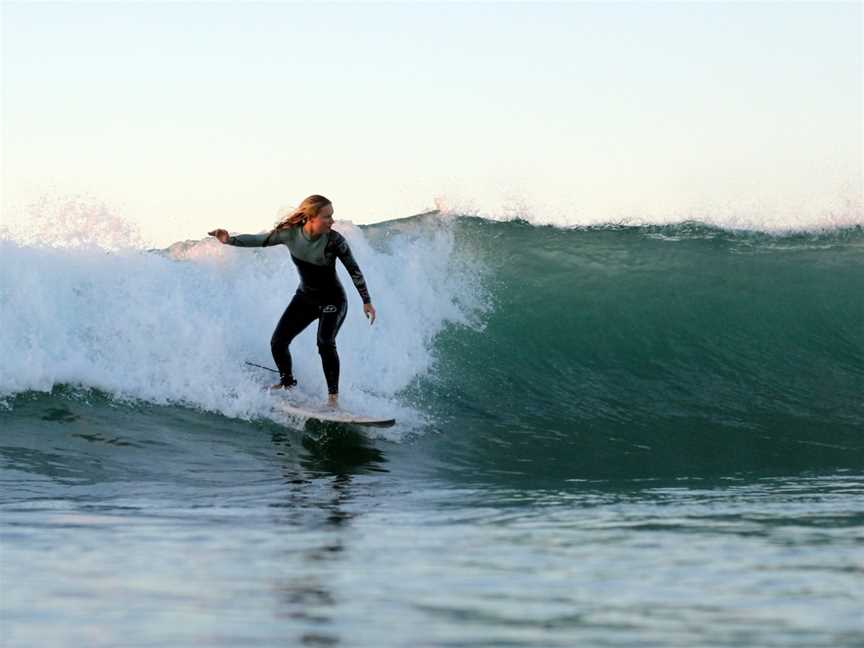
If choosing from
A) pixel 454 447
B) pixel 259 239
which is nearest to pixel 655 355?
pixel 454 447

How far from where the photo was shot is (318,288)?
11031mm

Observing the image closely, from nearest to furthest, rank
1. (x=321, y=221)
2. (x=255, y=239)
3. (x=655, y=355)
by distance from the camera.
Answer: (x=321, y=221) → (x=255, y=239) → (x=655, y=355)

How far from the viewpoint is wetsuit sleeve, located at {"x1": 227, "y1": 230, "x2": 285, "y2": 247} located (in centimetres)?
1064

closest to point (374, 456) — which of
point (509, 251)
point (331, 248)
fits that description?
point (331, 248)

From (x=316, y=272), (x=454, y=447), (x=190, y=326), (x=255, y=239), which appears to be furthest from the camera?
(x=190, y=326)

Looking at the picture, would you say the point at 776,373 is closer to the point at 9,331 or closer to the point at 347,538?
the point at 9,331

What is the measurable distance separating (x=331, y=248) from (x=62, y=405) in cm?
298

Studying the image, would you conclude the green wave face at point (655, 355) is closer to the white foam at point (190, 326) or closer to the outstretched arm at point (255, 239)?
the white foam at point (190, 326)

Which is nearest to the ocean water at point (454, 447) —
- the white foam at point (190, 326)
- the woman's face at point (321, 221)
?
the white foam at point (190, 326)

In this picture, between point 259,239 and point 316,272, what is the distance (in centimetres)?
54

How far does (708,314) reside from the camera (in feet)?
57.7

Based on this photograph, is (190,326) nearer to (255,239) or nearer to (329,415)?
(329,415)

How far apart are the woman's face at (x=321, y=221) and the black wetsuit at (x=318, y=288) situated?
134 mm

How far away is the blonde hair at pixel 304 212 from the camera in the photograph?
10.6 meters
